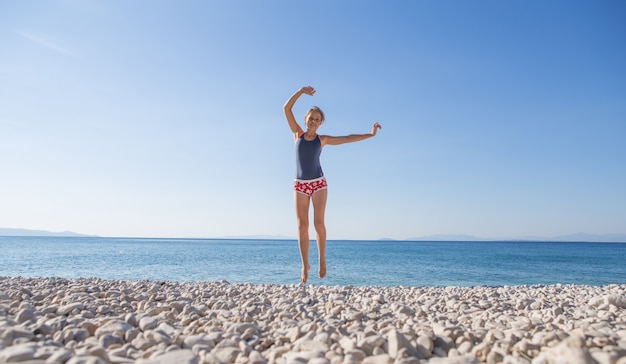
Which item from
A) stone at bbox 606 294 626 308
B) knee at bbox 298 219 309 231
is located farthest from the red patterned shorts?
stone at bbox 606 294 626 308

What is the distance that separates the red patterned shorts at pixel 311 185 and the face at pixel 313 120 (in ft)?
2.57

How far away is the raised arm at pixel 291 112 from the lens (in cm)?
548

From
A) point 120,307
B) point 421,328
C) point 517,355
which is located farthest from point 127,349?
point 517,355

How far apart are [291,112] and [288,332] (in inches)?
143

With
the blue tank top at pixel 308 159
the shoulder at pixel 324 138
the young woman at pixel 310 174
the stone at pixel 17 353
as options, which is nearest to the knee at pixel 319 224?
the young woman at pixel 310 174

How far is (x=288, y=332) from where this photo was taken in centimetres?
273

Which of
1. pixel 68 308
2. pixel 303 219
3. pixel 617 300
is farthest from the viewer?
pixel 303 219

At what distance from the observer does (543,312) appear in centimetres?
389

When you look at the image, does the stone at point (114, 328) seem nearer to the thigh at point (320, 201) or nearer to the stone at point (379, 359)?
the stone at point (379, 359)

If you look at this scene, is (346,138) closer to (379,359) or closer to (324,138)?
(324,138)

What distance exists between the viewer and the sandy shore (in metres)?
2.12

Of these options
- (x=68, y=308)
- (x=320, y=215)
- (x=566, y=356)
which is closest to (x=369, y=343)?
(x=566, y=356)

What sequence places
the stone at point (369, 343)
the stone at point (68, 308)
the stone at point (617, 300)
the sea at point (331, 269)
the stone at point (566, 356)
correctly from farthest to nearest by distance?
1. the sea at point (331, 269)
2. the stone at point (617, 300)
3. the stone at point (68, 308)
4. the stone at point (369, 343)
5. the stone at point (566, 356)

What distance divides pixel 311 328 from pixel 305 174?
296 centimetres
